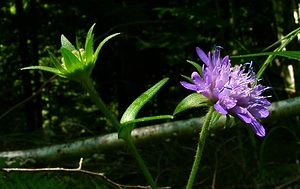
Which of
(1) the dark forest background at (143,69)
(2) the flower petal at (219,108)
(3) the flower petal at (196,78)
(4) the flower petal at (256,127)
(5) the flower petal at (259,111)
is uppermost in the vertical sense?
(3) the flower petal at (196,78)

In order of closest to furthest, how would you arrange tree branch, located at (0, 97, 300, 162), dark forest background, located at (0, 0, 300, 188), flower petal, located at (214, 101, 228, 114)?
flower petal, located at (214, 101, 228, 114) → tree branch, located at (0, 97, 300, 162) → dark forest background, located at (0, 0, 300, 188)

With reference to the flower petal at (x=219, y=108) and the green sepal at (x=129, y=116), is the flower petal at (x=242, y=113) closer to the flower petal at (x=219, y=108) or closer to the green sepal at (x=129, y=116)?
the flower petal at (x=219, y=108)

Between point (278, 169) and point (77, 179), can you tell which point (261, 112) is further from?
point (278, 169)

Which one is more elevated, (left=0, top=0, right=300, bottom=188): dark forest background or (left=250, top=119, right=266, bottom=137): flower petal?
(left=250, top=119, right=266, bottom=137): flower petal

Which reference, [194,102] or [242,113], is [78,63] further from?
[242,113]

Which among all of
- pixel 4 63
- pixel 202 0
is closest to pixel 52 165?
pixel 202 0

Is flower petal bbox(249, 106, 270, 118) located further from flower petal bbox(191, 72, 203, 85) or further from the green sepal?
the green sepal

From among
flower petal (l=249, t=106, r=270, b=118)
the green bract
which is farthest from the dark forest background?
the green bract

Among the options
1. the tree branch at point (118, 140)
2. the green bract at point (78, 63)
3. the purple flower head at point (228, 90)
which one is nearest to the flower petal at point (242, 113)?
the purple flower head at point (228, 90)
